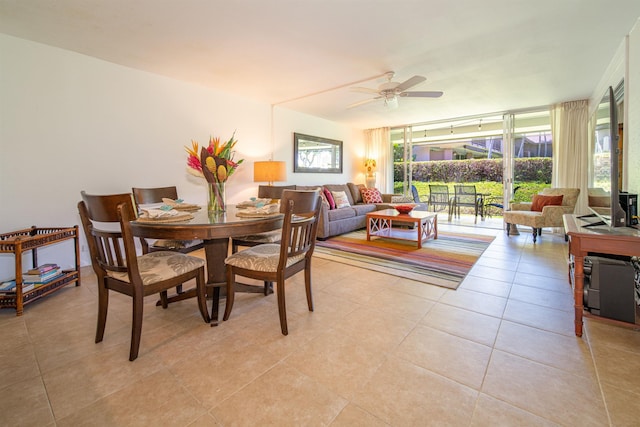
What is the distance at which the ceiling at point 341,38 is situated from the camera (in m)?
2.25

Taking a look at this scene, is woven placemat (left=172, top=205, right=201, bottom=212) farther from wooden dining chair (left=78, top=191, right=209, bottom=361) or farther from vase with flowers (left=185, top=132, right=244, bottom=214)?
wooden dining chair (left=78, top=191, right=209, bottom=361)

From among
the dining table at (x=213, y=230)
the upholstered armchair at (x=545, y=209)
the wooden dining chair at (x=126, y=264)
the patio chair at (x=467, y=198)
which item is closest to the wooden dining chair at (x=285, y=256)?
the dining table at (x=213, y=230)

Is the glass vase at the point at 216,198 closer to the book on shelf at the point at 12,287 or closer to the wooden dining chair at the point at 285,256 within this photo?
the wooden dining chair at the point at 285,256

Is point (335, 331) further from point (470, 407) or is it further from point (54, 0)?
point (54, 0)

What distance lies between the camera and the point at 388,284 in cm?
269

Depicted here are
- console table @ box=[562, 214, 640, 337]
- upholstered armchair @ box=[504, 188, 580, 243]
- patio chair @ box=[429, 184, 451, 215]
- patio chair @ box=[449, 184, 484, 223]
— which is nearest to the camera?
console table @ box=[562, 214, 640, 337]

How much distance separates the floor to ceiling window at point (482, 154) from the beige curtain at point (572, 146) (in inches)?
17.7

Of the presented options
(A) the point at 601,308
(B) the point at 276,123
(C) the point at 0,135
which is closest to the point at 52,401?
(C) the point at 0,135

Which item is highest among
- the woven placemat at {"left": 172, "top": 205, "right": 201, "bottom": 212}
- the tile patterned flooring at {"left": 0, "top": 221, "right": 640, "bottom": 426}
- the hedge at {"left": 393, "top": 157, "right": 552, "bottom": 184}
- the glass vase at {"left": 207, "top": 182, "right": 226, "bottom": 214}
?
the hedge at {"left": 393, "top": 157, "right": 552, "bottom": 184}

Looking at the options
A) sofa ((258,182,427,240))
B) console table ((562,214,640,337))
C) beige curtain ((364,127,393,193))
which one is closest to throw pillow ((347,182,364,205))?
sofa ((258,182,427,240))

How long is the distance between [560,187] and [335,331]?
5.33 metres

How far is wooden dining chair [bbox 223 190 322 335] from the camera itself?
1.79 metres

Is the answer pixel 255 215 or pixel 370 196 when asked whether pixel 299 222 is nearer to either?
pixel 255 215

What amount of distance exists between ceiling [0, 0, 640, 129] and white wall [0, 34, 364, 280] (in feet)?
0.66
